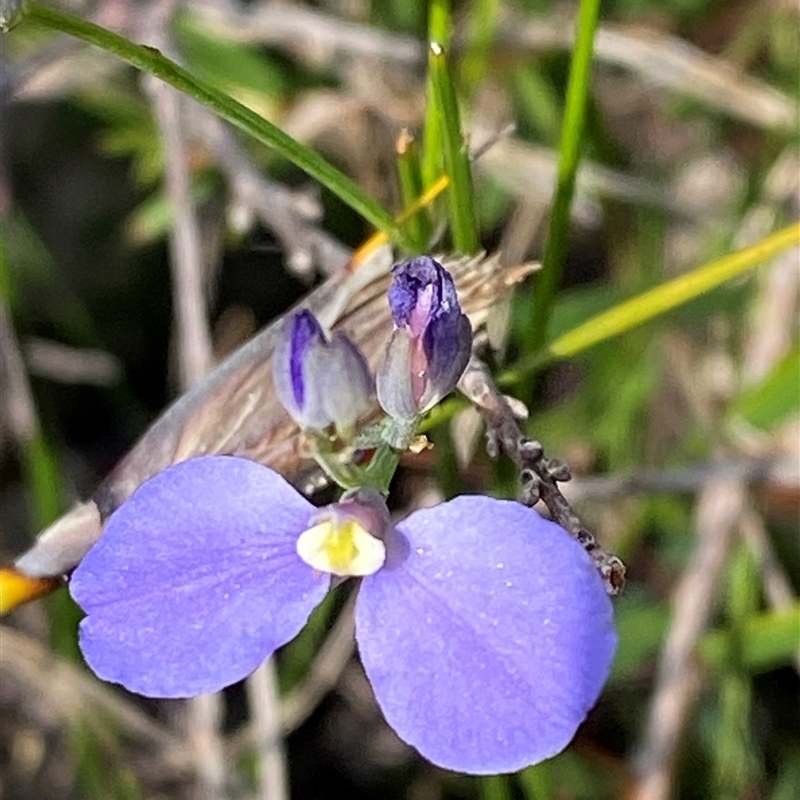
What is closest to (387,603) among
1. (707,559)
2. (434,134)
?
(434,134)

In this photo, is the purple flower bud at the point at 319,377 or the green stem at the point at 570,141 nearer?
the purple flower bud at the point at 319,377

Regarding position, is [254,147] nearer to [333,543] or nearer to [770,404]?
[770,404]

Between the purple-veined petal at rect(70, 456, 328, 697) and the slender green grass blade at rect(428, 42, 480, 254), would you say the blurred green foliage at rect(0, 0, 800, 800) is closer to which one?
the slender green grass blade at rect(428, 42, 480, 254)

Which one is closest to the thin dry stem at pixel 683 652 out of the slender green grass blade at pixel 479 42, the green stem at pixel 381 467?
the slender green grass blade at pixel 479 42

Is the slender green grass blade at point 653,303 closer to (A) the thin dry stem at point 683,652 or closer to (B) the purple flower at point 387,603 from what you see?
(B) the purple flower at point 387,603

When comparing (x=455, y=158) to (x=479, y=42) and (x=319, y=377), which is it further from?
(x=479, y=42)

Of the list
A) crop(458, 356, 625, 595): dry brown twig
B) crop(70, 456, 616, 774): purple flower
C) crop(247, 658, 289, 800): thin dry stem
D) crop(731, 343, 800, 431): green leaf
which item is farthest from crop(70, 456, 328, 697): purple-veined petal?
crop(731, 343, 800, 431): green leaf

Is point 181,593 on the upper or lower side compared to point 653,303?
upper

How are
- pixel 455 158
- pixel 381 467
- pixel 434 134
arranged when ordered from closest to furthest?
pixel 381 467 → pixel 455 158 → pixel 434 134
